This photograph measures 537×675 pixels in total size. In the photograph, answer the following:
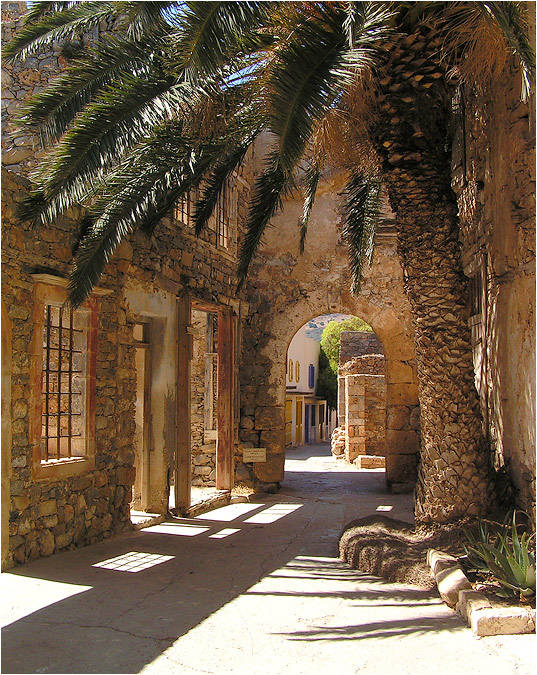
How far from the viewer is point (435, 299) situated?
257 inches

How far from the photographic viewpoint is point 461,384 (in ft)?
21.2

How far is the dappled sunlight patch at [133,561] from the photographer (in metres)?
6.36

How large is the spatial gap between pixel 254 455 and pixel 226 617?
26.0ft

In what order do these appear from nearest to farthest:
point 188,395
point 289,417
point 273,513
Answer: point 188,395 → point 273,513 → point 289,417

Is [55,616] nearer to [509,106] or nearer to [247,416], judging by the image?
[509,106]

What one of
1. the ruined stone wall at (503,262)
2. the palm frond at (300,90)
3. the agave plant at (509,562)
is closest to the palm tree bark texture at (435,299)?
the ruined stone wall at (503,262)

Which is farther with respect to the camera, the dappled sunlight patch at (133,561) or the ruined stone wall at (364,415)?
the ruined stone wall at (364,415)

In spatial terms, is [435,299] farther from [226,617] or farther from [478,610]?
[226,617]

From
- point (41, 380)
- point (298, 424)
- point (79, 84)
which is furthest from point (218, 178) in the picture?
point (298, 424)

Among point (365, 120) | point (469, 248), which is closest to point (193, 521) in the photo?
point (469, 248)

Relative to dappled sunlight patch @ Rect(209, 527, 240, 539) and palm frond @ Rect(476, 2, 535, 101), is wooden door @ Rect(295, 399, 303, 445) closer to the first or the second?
dappled sunlight patch @ Rect(209, 527, 240, 539)

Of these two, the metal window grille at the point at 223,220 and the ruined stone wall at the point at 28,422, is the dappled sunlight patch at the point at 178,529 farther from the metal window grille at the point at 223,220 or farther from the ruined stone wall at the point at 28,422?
the metal window grille at the point at 223,220

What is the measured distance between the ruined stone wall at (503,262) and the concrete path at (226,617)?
6.49 feet

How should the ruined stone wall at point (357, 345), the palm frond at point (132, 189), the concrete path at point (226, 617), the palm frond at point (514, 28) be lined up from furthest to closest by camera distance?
the ruined stone wall at point (357, 345) < the palm frond at point (132, 189) < the palm frond at point (514, 28) < the concrete path at point (226, 617)
